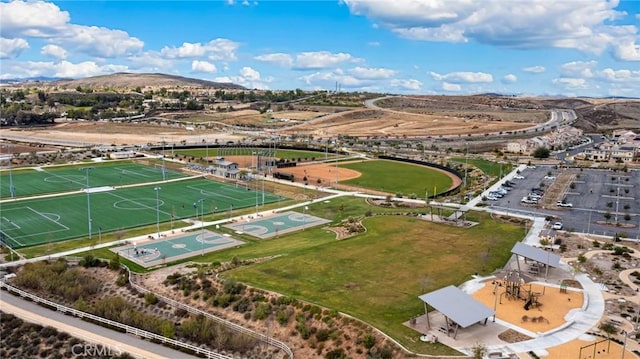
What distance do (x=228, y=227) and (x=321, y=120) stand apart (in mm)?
137993

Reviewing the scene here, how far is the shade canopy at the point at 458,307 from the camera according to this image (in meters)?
31.7

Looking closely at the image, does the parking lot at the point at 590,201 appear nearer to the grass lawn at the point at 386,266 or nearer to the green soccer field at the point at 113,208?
the grass lawn at the point at 386,266

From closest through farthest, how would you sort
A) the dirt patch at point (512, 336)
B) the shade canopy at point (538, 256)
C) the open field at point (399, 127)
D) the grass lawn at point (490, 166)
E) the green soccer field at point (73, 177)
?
the dirt patch at point (512, 336), the shade canopy at point (538, 256), the green soccer field at point (73, 177), the grass lawn at point (490, 166), the open field at point (399, 127)

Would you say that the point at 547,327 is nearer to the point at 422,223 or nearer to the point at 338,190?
the point at 422,223

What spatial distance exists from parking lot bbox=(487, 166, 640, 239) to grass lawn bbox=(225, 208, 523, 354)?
9.99 meters

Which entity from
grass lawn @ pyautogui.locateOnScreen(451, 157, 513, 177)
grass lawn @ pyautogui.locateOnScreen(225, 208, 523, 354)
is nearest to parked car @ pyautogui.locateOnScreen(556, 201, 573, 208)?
grass lawn @ pyautogui.locateOnScreen(225, 208, 523, 354)

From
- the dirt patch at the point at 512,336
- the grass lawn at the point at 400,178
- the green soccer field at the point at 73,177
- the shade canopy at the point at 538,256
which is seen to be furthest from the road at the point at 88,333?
the grass lawn at the point at 400,178

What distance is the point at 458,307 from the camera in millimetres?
32750

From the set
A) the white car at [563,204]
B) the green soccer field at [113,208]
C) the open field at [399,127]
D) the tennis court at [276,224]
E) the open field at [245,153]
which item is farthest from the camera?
the open field at [399,127]

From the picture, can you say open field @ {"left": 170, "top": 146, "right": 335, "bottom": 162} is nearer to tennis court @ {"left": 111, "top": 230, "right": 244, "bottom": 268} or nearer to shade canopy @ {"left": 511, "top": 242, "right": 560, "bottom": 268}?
tennis court @ {"left": 111, "top": 230, "right": 244, "bottom": 268}

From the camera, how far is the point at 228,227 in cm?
5753

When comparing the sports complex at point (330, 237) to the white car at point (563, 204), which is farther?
the white car at point (563, 204)

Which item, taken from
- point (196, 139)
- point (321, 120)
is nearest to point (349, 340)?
point (196, 139)

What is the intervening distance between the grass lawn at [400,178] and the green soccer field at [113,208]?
1938cm
